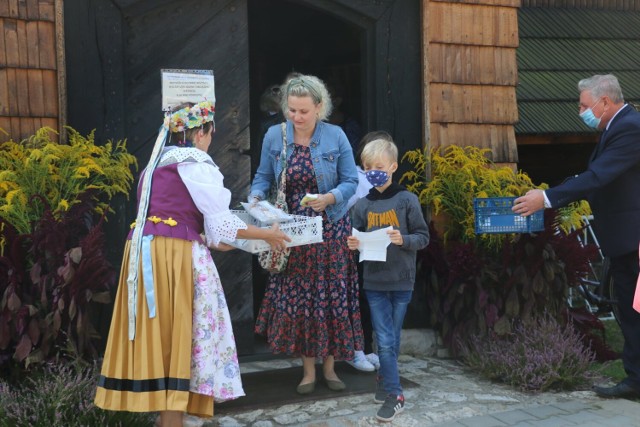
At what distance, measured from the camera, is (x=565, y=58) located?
8812 millimetres

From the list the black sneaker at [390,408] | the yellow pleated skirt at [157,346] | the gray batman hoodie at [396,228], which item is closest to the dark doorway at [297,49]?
the gray batman hoodie at [396,228]

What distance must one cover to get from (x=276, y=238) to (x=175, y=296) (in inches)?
26.3

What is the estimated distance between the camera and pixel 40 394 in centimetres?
374

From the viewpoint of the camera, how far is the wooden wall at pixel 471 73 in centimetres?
589

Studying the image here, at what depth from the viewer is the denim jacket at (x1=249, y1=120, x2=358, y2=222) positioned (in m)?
4.50

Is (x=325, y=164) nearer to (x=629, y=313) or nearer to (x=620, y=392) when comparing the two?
(x=629, y=313)

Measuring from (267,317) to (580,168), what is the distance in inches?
241

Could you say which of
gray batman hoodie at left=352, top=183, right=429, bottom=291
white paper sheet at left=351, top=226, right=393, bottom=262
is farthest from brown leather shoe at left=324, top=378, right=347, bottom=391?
white paper sheet at left=351, top=226, right=393, bottom=262

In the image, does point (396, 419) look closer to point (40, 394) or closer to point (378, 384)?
point (378, 384)

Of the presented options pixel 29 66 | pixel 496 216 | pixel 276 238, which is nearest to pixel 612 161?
pixel 496 216

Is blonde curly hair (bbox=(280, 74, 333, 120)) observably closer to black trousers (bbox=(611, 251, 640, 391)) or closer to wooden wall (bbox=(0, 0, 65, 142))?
wooden wall (bbox=(0, 0, 65, 142))

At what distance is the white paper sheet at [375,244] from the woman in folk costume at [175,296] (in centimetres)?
76

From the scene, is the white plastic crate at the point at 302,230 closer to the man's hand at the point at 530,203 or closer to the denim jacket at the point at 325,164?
the denim jacket at the point at 325,164

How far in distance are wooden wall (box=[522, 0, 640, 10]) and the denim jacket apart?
5.68m
